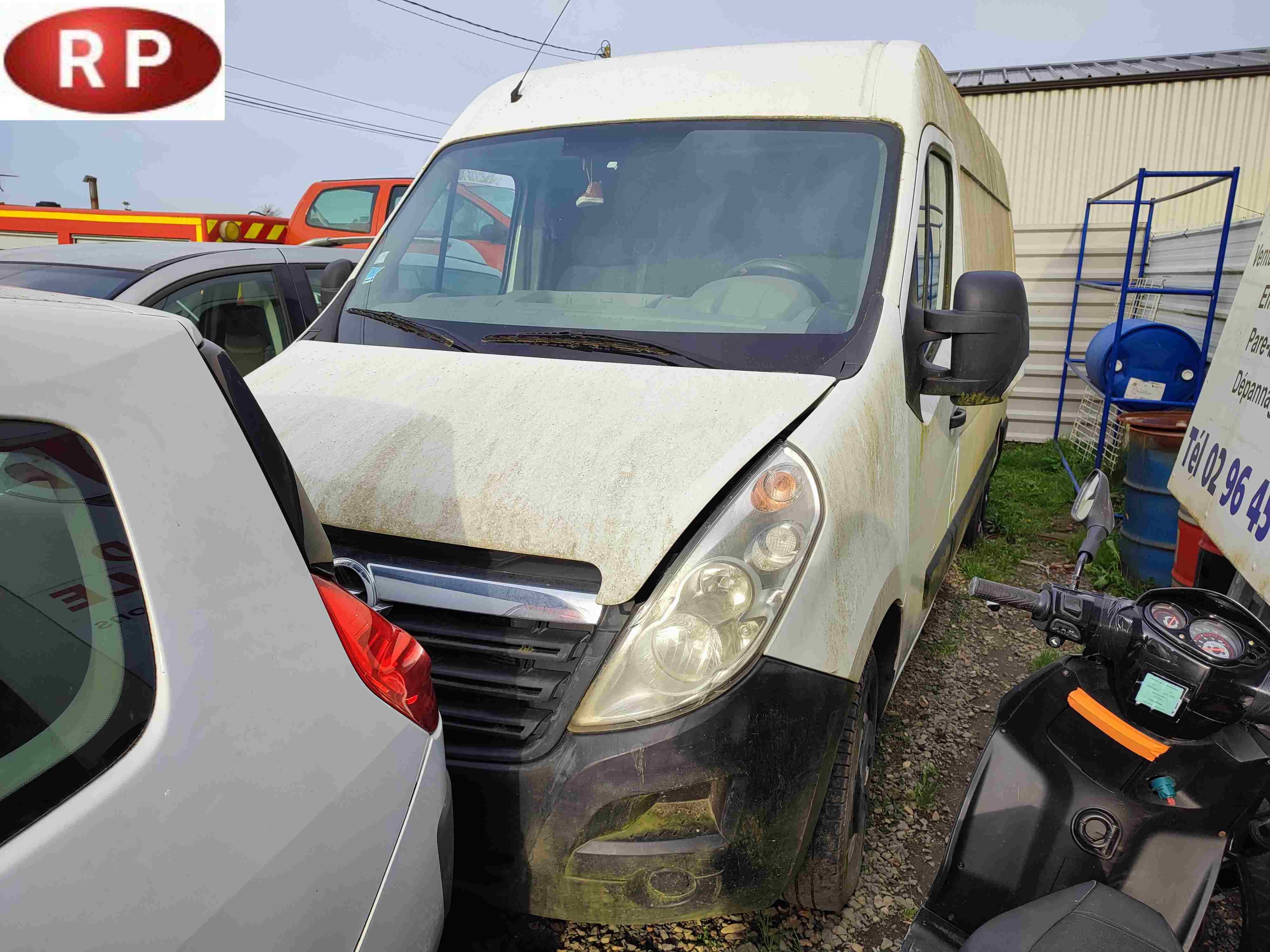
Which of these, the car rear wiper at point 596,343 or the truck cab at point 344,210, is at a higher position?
the truck cab at point 344,210

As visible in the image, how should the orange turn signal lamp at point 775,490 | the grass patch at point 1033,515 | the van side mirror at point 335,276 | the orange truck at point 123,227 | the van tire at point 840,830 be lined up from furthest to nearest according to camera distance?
the orange truck at point 123,227
the grass patch at point 1033,515
the van side mirror at point 335,276
the van tire at point 840,830
the orange turn signal lamp at point 775,490

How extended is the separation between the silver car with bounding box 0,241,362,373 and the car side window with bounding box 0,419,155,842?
3.21m

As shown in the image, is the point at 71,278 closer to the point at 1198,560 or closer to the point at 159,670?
the point at 159,670

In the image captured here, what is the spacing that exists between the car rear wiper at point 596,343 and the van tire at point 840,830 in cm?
92

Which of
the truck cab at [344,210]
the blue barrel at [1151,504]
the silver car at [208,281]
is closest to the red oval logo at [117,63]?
the truck cab at [344,210]

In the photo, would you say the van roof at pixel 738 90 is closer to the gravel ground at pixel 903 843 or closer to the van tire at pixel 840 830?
the van tire at pixel 840 830

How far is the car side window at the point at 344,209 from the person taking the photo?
1005 centimetres

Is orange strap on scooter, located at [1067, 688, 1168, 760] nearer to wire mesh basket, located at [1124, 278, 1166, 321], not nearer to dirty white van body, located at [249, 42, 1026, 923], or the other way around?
dirty white van body, located at [249, 42, 1026, 923]

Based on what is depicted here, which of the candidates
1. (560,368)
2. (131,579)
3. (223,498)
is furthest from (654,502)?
(131,579)

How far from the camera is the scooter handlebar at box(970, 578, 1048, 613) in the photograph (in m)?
1.81

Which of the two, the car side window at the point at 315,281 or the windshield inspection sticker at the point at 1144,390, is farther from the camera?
the windshield inspection sticker at the point at 1144,390

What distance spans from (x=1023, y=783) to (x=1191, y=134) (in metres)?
16.5

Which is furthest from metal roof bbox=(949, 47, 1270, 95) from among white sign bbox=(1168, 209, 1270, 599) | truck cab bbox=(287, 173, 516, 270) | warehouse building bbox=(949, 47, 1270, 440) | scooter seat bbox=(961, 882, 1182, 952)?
scooter seat bbox=(961, 882, 1182, 952)

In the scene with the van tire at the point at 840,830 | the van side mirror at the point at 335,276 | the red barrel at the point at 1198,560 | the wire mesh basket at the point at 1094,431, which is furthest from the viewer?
the wire mesh basket at the point at 1094,431
